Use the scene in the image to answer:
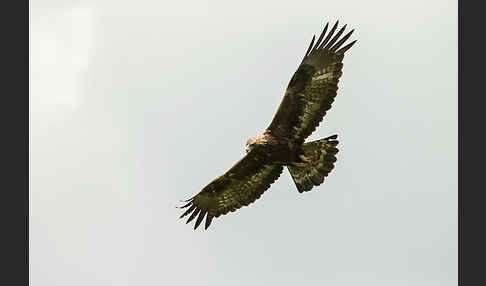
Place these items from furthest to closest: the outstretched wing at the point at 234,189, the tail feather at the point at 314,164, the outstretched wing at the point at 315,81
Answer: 1. the outstretched wing at the point at 234,189
2. the tail feather at the point at 314,164
3. the outstretched wing at the point at 315,81

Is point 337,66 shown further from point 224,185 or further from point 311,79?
point 224,185

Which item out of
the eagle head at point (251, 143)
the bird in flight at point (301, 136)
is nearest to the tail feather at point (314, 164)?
the bird in flight at point (301, 136)

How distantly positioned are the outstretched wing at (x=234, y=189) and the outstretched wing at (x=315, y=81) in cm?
171

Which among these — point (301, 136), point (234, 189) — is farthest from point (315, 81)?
point (234, 189)

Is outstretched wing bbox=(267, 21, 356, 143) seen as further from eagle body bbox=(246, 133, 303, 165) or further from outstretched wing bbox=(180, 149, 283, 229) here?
outstretched wing bbox=(180, 149, 283, 229)

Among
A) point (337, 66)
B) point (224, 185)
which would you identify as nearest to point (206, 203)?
point (224, 185)

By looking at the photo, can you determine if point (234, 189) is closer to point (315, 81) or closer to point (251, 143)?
point (251, 143)

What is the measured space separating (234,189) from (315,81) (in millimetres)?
3652

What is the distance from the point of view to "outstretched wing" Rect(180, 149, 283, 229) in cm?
3048

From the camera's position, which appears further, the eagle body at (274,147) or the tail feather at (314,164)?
the tail feather at (314,164)

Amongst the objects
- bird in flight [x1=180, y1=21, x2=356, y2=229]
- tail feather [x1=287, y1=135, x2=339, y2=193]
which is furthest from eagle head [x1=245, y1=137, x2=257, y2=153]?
tail feather [x1=287, y1=135, x2=339, y2=193]

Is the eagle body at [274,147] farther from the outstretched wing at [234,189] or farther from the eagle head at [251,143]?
the outstretched wing at [234,189]

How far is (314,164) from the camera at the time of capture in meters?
30.2

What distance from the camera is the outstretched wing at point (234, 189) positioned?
30.5 meters
